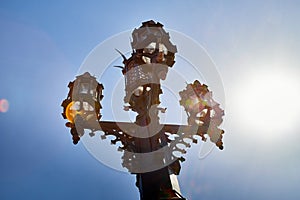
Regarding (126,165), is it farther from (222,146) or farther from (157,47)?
(157,47)

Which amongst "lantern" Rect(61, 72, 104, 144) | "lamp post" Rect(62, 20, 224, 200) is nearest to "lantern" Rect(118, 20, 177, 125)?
"lamp post" Rect(62, 20, 224, 200)

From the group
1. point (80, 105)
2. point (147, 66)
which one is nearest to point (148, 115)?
point (147, 66)

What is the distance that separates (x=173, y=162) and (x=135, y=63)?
77.5 inches

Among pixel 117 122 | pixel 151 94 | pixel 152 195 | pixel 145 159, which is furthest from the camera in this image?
pixel 151 94

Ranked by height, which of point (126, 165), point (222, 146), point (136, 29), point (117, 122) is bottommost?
point (126, 165)

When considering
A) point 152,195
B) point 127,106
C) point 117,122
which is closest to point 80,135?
point 117,122

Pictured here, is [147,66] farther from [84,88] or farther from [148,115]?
[84,88]

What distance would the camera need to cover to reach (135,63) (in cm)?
505

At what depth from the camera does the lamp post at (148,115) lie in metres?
4.31

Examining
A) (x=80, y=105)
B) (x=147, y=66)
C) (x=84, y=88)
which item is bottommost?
(x=80, y=105)

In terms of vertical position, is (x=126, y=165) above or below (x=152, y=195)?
above

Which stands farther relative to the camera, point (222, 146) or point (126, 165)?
point (222, 146)

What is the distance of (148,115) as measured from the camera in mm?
4871

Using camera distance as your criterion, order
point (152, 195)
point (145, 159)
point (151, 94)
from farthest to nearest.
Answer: point (151, 94) → point (145, 159) → point (152, 195)
